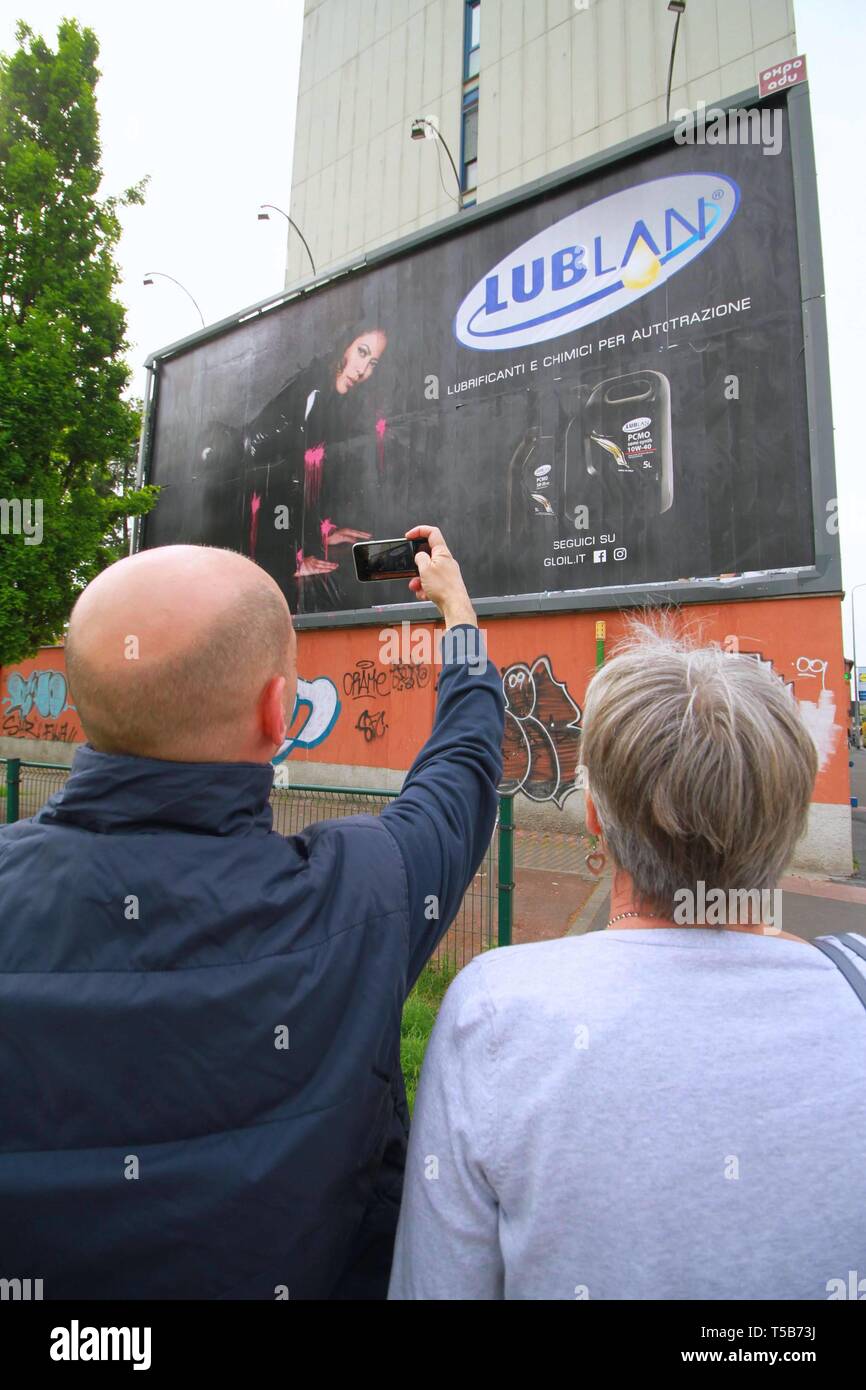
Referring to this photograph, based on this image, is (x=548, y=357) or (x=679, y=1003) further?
(x=548, y=357)

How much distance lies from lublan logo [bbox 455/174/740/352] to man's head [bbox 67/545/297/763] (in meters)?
11.8

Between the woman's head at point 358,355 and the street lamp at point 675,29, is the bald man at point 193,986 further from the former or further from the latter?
the street lamp at point 675,29

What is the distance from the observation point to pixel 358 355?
1412 cm

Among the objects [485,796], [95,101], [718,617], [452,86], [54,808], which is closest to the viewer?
[54,808]

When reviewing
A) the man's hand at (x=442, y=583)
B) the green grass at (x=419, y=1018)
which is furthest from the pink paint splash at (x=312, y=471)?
the man's hand at (x=442, y=583)

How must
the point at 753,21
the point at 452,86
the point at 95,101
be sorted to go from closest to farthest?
the point at 95,101 < the point at 753,21 < the point at 452,86

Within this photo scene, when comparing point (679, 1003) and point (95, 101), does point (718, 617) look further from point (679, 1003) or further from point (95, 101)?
point (95, 101)

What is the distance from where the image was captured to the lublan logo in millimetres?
10359

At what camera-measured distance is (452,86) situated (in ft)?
63.7

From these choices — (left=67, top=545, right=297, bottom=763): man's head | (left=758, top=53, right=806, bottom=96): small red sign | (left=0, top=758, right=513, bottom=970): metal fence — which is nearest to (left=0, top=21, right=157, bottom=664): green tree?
(left=0, top=758, right=513, bottom=970): metal fence

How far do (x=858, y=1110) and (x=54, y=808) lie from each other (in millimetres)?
1132

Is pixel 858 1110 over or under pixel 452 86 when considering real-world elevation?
under
